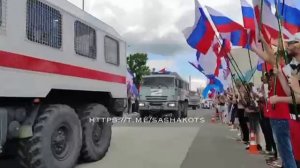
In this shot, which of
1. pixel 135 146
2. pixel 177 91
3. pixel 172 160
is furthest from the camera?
pixel 177 91

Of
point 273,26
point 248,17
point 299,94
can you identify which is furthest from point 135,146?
point 299,94

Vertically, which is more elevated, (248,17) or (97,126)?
(248,17)

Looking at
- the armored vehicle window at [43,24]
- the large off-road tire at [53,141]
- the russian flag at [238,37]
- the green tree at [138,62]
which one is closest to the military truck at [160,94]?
the russian flag at [238,37]

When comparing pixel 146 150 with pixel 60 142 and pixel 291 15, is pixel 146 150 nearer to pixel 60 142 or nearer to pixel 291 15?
pixel 60 142

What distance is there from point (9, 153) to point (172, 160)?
334cm

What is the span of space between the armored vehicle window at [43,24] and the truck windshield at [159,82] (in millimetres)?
17623

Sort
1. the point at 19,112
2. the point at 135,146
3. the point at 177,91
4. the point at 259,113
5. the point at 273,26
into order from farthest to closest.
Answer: the point at 177,91, the point at 135,146, the point at 259,113, the point at 19,112, the point at 273,26

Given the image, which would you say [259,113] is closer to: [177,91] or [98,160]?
[98,160]

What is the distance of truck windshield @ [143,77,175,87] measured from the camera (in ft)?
84.4

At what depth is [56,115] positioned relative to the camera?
25.8 ft

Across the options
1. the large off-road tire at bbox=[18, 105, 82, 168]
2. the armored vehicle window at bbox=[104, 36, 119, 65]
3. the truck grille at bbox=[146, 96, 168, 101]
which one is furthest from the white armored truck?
the truck grille at bbox=[146, 96, 168, 101]

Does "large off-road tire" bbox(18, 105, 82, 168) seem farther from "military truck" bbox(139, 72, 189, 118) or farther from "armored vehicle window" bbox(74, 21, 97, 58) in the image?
"military truck" bbox(139, 72, 189, 118)

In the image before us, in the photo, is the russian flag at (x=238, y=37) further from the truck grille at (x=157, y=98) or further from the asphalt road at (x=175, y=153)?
the truck grille at (x=157, y=98)

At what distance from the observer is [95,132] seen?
10039 mm
